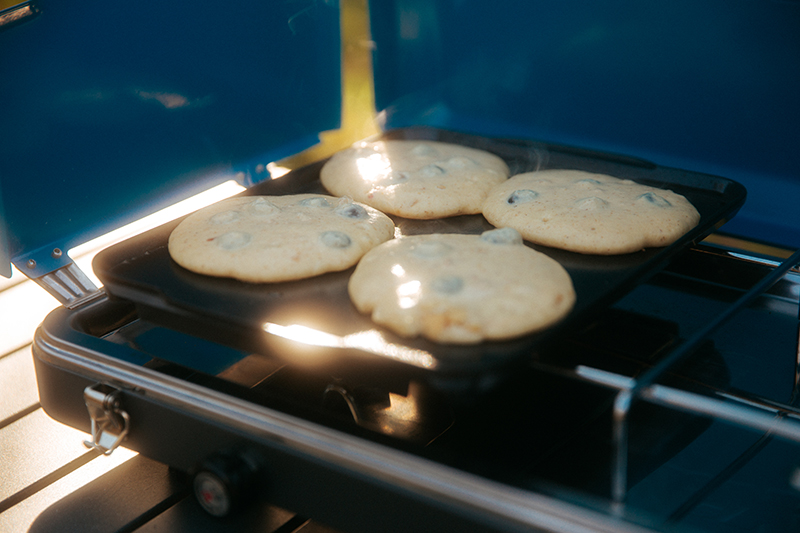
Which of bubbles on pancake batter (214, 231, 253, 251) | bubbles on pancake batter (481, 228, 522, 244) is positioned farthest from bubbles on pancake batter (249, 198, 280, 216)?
bubbles on pancake batter (481, 228, 522, 244)

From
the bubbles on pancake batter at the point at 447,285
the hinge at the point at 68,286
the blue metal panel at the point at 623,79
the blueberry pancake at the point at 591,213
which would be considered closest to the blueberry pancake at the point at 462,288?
the bubbles on pancake batter at the point at 447,285

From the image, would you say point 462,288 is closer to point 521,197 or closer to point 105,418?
point 521,197

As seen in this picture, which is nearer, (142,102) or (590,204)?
(590,204)

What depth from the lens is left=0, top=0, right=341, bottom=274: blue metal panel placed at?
116 centimetres

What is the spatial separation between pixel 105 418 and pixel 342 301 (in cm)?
36

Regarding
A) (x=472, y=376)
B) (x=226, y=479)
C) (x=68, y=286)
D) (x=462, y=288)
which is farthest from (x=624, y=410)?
(x=68, y=286)

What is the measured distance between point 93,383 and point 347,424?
0.39 meters

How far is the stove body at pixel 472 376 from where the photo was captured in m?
0.83

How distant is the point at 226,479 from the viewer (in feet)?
2.81

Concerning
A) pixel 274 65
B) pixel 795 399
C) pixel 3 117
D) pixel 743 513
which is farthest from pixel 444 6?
pixel 743 513

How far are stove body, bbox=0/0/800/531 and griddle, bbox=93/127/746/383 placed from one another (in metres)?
0.02

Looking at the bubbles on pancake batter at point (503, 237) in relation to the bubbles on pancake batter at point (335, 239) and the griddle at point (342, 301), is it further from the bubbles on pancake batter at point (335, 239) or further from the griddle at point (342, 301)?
the bubbles on pancake batter at point (335, 239)

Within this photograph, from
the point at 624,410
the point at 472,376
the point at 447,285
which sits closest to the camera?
the point at 624,410

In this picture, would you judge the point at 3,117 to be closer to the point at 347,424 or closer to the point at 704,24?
the point at 347,424
